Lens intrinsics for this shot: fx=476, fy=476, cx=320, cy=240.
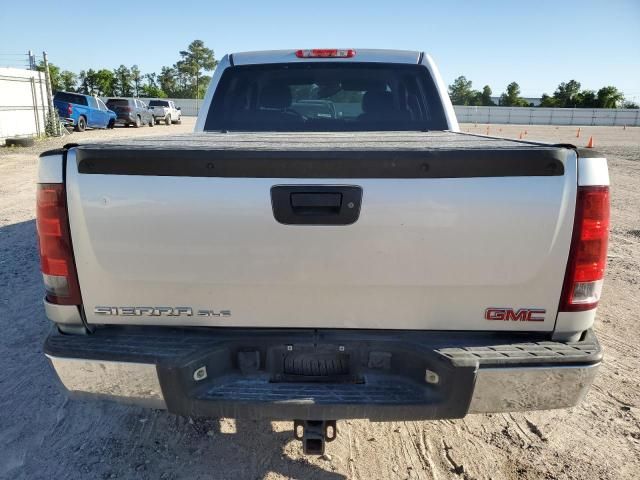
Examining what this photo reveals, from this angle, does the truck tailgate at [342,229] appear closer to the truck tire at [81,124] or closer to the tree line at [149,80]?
the truck tire at [81,124]

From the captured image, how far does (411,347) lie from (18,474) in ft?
7.05

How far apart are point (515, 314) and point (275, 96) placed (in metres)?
3.04

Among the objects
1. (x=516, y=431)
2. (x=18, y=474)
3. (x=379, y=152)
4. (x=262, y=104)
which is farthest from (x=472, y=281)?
(x=262, y=104)

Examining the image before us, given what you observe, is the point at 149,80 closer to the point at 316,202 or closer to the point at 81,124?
the point at 81,124

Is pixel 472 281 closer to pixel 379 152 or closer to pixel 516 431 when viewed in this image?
pixel 379 152

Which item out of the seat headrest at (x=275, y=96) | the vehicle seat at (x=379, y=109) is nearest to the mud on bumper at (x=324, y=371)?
the vehicle seat at (x=379, y=109)

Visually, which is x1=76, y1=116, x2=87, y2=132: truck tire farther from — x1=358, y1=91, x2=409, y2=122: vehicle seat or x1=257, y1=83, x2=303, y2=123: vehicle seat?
x1=358, y1=91, x2=409, y2=122: vehicle seat

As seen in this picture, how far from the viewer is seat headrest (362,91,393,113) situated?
4.20 metres

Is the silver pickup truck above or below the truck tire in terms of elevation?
below

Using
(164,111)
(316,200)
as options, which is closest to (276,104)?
(316,200)

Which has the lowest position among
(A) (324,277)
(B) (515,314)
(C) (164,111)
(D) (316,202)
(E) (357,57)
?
(B) (515,314)

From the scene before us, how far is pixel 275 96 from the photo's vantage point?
4.26 meters

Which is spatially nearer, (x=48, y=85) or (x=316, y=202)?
(x=316, y=202)

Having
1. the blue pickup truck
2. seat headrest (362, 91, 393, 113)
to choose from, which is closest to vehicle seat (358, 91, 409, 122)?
seat headrest (362, 91, 393, 113)
